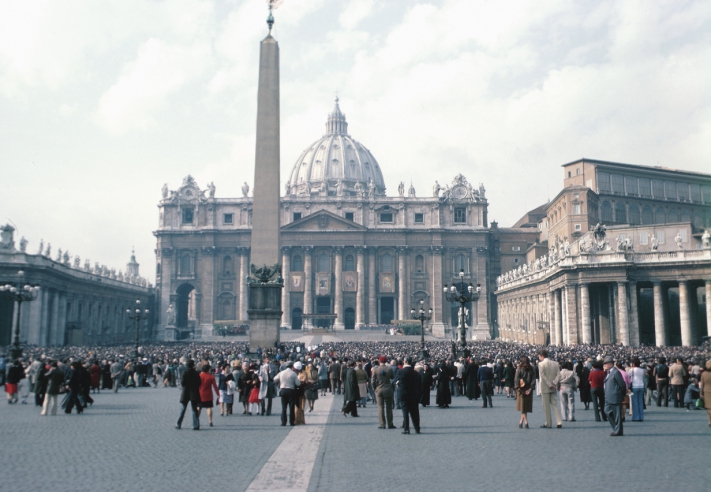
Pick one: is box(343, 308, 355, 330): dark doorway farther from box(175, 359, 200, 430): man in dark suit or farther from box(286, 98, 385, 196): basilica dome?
box(175, 359, 200, 430): man in dark suit

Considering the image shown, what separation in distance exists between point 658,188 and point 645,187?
6.52 ft

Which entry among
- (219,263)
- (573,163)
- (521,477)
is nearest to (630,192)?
(573,163)

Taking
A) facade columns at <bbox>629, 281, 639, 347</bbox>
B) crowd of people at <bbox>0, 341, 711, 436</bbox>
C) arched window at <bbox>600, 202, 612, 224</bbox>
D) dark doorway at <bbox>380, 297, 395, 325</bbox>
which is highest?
arched window at <bbox>600, 202, 612, 224</bbox>

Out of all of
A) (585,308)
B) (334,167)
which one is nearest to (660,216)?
(585,308)

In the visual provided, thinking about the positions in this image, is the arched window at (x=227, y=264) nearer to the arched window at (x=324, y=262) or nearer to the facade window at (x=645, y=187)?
the arched window at (x=324, y=262)

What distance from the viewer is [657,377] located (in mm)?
19453

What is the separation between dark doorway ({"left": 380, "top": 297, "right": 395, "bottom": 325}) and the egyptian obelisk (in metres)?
62.2

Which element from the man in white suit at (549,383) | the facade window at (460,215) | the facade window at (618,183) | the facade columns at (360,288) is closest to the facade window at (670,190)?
the facade window at (618,183)

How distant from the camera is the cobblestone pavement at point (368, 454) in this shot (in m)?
9.05

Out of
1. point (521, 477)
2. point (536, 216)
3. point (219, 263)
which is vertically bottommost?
point (521, 477)

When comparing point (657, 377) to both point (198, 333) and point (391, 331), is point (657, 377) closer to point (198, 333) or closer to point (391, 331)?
point (391, 331)

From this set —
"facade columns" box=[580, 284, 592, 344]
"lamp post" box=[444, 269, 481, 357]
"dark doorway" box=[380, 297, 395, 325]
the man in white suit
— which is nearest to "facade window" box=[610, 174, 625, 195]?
"facade columns" box=[580, 284, 592, 344]

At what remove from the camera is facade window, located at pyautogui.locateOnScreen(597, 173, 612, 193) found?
73.4 meters

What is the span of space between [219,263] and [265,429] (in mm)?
81406
